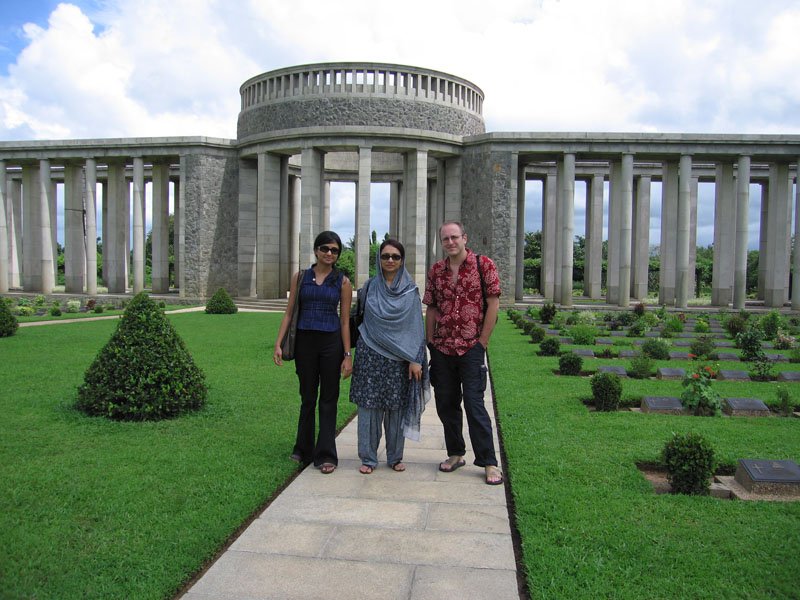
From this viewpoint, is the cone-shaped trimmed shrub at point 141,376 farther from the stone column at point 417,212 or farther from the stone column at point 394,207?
the stone column at point 394,207

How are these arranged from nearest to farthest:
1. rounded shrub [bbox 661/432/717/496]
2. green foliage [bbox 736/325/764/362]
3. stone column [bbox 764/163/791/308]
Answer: rounded shrub [bbox 661/432/717/496] < green foliage [bbox 736/325/764/362] < stone column [bbox 764/163/791/308]

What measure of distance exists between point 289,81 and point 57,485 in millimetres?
26766

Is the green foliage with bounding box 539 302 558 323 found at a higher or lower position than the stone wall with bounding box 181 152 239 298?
lower

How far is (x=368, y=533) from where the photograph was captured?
4613 millimetres

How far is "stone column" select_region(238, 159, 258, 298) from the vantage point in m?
30.7

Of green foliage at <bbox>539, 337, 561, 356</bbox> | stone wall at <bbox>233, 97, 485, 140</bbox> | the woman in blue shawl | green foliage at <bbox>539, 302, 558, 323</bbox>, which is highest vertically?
stone wall at <bbox>233, 97, 485, 140</bbox>

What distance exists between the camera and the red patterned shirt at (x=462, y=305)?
5945mm

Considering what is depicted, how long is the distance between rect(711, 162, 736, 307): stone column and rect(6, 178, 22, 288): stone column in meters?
38.2

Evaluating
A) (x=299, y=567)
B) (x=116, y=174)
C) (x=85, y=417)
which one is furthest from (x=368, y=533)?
(x=116, y=174)

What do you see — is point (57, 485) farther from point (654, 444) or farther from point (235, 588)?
point (654, 444)

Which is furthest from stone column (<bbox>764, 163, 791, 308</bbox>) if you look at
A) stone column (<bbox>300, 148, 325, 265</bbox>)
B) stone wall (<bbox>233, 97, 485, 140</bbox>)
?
stone column (<bbox>300, 148, 325, 265</bbox>)

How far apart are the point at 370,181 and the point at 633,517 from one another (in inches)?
1053

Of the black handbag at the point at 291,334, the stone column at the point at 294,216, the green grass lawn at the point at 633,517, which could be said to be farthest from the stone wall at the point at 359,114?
the black handbag at the point at 291,334

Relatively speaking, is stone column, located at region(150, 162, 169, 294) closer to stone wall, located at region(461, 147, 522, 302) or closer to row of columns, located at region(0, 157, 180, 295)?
row of columns, located at region(0, 157, 180, 295)
